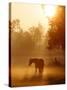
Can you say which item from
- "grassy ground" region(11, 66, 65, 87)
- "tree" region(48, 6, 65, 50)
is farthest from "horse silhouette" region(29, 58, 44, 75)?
"tree" region(48, 6, 65, 50)

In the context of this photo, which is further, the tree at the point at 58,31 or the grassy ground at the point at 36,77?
the tree at the point at 58,31

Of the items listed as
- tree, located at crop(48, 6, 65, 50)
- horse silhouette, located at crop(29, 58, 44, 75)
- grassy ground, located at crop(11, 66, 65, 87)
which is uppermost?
tree, located at crop(48, 6, 65, 50)

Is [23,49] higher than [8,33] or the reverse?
the reverse

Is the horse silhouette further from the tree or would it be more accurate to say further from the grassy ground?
the tree

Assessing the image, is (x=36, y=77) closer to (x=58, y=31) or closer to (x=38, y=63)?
(x=38, y=63)

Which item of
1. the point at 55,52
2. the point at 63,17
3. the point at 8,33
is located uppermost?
the point at 63,17

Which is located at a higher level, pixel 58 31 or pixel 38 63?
pixel 58 31

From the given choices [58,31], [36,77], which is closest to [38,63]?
[36,77]

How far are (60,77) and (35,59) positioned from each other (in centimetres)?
36

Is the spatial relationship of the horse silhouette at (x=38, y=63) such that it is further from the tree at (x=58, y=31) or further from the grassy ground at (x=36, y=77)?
the tree at (x=58, y=31)

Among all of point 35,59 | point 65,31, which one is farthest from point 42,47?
point 65,31

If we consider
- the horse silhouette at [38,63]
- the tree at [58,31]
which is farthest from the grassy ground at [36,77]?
the tree at [58,31]

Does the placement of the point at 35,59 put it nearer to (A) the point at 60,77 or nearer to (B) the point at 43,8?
(A) the point at 60,77

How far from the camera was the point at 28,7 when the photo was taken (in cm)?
207
